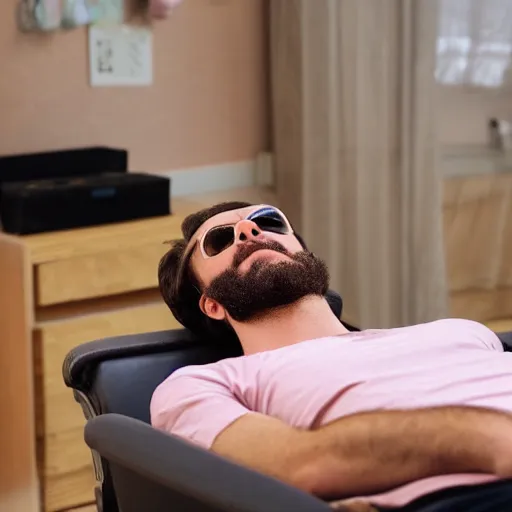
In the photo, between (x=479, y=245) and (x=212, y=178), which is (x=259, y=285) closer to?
(x=212, y=178)

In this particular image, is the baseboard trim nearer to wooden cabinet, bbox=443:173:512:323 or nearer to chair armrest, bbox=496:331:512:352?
wooden cabinet, bbox=443:173:512:323

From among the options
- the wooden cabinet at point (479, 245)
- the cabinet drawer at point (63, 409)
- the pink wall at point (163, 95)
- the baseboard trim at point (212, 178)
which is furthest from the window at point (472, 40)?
the cabinet drawer at point (63, 409)

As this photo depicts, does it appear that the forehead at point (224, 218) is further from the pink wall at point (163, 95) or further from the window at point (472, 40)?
the window at point (472, 40)

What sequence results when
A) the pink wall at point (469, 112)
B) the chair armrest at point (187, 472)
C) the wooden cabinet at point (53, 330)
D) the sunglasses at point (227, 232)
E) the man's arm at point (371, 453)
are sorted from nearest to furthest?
the chair armrest at point (187, 472) < the man's arm at point (371, 453) < the sunglasses at point (227, 232) < the wooden cabinet at point (53, 330) < the pink wall at point (469, 112)

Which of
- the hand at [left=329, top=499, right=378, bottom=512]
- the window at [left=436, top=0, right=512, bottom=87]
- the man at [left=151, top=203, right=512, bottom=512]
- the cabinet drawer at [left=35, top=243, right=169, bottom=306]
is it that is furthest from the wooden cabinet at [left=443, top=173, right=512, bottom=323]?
the hand at [left=329, top=499, right=378, bottom=512]

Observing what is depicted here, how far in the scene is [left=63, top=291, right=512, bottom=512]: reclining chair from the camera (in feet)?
3.48

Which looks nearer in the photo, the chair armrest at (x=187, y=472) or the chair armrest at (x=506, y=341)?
the chair armrest at (x=187, y=472)

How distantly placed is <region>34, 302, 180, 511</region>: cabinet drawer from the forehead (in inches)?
25.9

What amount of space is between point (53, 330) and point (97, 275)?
17 centimetres

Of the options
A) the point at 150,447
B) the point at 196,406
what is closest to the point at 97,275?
the point at 196,406

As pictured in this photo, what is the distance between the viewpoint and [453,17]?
290 cm

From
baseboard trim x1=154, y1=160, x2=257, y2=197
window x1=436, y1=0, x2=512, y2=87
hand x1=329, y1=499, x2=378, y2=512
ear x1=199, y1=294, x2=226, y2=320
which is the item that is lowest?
hand x1=329, y1=499, x2=378, y2=512

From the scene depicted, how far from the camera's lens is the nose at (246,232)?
5.37ft

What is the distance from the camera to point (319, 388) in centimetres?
137
